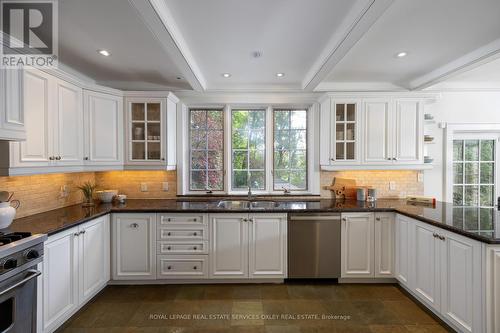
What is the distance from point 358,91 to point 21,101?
3.60 meters

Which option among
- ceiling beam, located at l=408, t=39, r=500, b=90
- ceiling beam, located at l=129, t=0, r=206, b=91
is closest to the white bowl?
ceiling beam, located at l=129, t=0, r=206, b=91

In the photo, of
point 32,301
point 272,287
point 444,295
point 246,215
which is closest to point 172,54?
point 246,215

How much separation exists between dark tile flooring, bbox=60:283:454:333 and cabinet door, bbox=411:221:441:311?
20cm

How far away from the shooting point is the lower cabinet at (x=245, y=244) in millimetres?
2932

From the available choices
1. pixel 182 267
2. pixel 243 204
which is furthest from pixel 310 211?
pixel 182 267

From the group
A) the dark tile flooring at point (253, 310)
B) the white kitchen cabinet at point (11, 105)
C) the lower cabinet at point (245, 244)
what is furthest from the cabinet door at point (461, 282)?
the white kitchen cabinet at point (11, 105)

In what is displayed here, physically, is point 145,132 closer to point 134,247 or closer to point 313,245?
point 134,247

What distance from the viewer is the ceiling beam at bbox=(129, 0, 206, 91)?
1.66 m

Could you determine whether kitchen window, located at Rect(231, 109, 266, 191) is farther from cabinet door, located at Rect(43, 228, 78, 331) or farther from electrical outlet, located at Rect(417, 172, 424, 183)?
electrical outlet, located at Rect(417, 172, 424, 183)

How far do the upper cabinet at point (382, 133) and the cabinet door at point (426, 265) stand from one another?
1094 millimetres

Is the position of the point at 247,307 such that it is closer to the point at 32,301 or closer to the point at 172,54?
the point at 32,301

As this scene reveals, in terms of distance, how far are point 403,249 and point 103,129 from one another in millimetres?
3724

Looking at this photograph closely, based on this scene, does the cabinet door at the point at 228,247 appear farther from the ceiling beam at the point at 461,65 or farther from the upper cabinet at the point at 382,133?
the ceiling beam at the point at 461,65

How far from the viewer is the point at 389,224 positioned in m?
2.97
